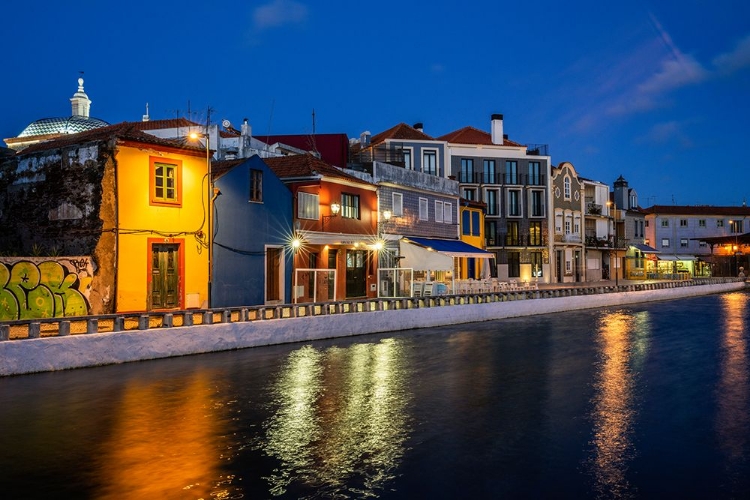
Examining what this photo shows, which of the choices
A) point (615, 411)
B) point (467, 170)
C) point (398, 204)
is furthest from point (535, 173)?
point (615, 411)

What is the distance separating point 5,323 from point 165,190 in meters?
8.91

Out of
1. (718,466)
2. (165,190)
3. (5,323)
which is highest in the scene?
(165,190)

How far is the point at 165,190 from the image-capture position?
931 inches

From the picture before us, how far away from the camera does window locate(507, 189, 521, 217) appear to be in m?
61.0

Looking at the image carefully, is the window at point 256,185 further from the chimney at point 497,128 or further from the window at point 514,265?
the chimney at point 497,128

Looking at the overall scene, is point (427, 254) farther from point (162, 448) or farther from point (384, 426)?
point (162, 448)

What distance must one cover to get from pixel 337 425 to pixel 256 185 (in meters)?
17.8

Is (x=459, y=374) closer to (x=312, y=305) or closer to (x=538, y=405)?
(x=538, y=405)

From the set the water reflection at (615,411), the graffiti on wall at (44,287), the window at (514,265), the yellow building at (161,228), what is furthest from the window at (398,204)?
the window at (514,265)

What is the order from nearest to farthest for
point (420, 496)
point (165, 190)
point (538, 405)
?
point (420, 496) → point (538, 405) → point (165, 190)

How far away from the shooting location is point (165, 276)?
23625 millimetres

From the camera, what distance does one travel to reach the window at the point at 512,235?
200ft

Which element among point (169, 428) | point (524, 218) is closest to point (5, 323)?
point (169, 428)

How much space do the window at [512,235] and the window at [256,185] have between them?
3701 cm
